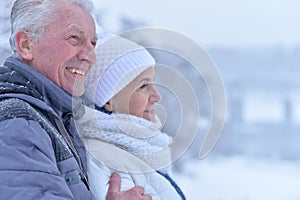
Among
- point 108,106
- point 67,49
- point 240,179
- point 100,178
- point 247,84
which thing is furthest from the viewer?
point 247,84

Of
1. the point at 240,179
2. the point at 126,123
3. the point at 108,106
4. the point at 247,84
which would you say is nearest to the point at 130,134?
the point at 126,123

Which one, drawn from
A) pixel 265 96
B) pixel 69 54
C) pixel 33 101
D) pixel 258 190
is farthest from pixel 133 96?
pixel 265 96

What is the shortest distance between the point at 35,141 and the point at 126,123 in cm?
60

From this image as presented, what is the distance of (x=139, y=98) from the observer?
80.0 inches

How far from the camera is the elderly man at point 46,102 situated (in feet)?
4.34

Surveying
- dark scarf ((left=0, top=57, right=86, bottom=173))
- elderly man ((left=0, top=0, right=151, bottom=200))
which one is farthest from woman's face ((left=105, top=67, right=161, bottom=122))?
dark scarf ((left=0, top=57, right=86, bottom=173))

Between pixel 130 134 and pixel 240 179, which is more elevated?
pixel 240 179

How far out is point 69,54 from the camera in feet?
5.24

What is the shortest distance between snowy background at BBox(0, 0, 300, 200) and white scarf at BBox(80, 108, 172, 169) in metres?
4.18

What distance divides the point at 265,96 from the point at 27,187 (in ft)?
50.7

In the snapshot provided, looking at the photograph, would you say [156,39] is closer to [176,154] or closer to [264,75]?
[176,154]

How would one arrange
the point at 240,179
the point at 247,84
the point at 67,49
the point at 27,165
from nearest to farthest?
the point at 27,165
the point at 67,49
the point at 240,179
the point at 247,84

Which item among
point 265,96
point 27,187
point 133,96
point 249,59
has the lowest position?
point 27,187

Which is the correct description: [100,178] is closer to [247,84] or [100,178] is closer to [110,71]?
[110,71]
